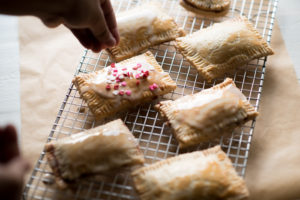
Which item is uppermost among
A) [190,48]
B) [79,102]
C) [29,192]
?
[190,48]

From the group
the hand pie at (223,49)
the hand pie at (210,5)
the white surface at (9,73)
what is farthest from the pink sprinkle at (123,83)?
the hand pie at (210,5)

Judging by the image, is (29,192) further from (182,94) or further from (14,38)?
(14,38)

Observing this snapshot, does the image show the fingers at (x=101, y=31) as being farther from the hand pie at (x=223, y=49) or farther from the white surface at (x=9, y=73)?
the white surface at (x=9, y=73)

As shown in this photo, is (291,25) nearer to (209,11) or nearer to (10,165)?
(209,11)

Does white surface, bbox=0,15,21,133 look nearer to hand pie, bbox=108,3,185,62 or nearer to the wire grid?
the wire grid

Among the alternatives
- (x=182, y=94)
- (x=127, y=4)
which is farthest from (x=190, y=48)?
(x=127, y=4)

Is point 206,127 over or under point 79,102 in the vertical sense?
over

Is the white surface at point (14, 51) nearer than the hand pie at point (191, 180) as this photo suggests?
No
